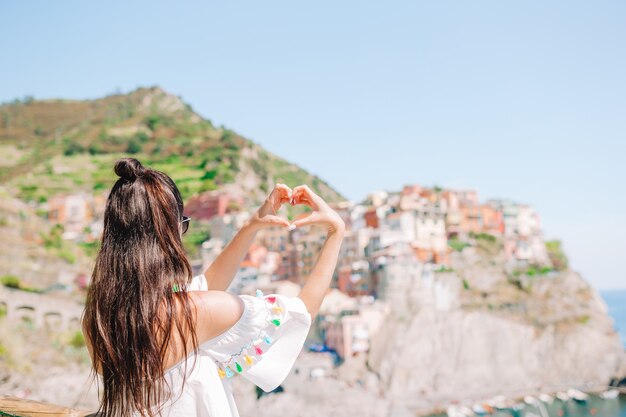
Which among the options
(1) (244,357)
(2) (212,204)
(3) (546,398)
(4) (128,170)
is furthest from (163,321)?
(2) (212,204)

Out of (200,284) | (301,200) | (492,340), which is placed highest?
(301,200)

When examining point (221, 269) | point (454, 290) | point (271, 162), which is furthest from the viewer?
point (271, 162)

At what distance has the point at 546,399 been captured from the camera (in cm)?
2648

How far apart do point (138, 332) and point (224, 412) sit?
23 centimetres

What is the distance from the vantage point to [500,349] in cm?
2870

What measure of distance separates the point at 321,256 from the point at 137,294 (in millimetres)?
393

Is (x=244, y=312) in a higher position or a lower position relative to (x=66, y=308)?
higher

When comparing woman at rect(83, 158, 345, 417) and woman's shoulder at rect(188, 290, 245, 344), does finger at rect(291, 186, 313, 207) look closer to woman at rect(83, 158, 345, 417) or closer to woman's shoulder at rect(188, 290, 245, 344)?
woman at rect(83, 158, 345, 417)

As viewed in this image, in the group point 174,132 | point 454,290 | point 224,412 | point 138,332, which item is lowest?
point 454,290

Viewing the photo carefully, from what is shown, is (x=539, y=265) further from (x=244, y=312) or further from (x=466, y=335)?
(x=244, y=312)

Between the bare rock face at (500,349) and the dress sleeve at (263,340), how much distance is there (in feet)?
81.0

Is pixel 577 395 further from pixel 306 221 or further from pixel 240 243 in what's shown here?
pixel 306 221

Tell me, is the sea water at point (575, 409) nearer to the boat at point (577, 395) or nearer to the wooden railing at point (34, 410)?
the boat at point (577, 395)

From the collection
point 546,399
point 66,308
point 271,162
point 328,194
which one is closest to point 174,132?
point 271,162
